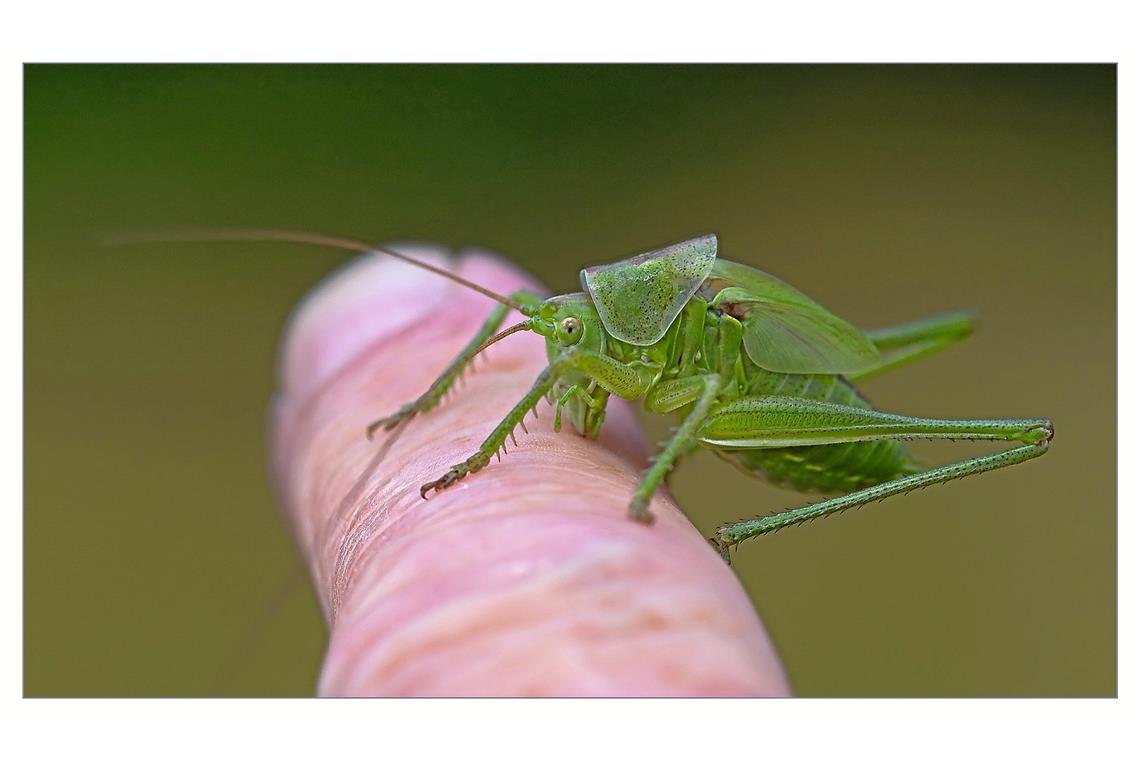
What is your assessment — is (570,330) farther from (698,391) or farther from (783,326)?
(783,326)

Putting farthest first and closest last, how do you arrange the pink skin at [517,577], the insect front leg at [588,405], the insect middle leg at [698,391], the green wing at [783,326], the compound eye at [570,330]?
the green wing at [783,326], the compound eye at [570,330], the insect front leg at [588,405], the insect middle leg at [698,391], the pink skin at [517,577]

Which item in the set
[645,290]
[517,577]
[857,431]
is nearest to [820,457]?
[857,431]

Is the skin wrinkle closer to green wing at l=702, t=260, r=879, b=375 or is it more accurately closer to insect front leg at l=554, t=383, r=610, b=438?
insect front leg at l=554, t=383, r=610, b=438

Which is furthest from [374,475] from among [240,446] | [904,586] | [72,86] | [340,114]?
[72,86]

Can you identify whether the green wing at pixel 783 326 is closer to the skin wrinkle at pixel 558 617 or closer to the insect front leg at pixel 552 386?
the insect front leg at pixel 552 386

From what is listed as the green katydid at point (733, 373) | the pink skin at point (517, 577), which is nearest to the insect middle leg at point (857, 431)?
the green katydid at point (733, 373)

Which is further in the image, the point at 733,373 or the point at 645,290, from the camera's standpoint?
the point at 733,373
